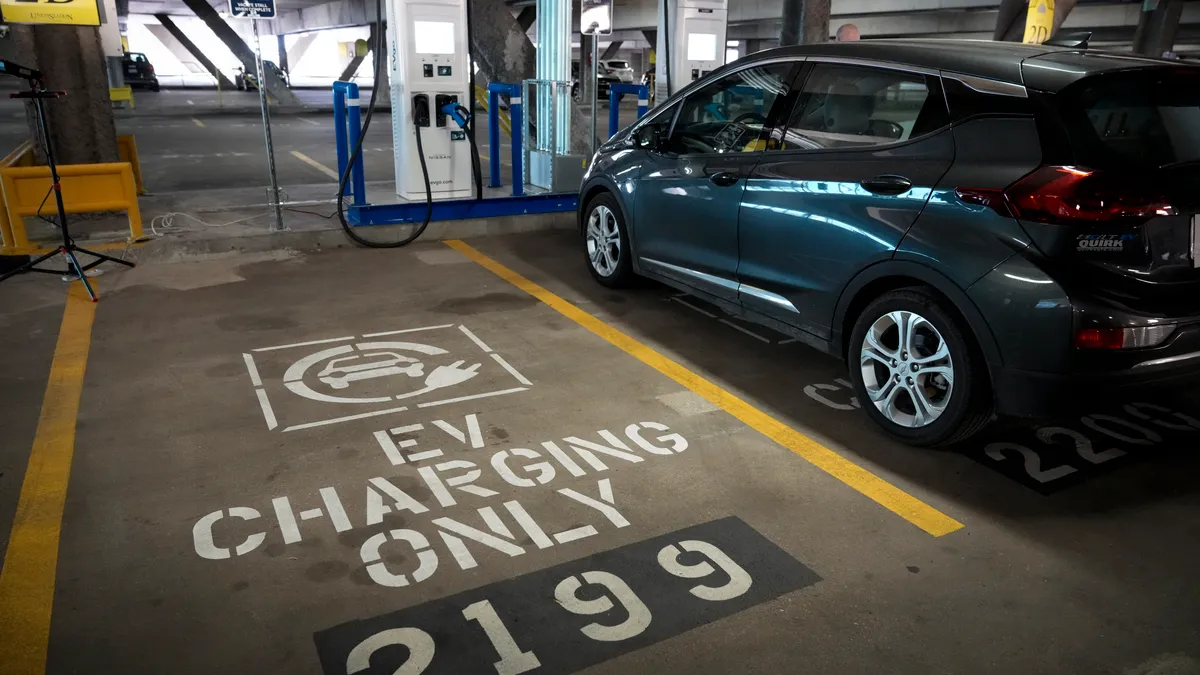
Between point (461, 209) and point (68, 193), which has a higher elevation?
point (68, 193)

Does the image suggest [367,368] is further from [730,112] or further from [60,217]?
[60,217]

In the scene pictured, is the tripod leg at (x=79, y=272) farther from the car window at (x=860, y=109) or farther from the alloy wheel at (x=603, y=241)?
the car window at (x=860, y=109)

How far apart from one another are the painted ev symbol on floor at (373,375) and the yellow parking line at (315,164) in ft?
19.8

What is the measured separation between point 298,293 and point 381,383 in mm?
1981

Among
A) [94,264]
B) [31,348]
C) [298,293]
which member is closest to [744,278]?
[298,293]

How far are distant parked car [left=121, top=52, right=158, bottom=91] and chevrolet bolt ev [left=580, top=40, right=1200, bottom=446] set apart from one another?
32702 millimetres

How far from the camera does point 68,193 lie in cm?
627

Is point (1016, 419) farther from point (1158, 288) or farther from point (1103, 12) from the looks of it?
point (1103, 12)

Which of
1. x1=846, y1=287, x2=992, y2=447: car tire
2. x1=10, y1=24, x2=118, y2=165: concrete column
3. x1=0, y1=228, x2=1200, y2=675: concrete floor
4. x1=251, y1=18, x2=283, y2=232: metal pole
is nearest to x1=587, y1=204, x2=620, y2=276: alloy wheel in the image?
x1=0, y1=228, x2=1200, y2=675: concrete floor

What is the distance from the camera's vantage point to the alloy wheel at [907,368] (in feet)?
11.5

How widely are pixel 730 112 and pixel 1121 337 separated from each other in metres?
2.59

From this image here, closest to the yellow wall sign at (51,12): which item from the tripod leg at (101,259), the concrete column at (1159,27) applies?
the tripod leg at (101,259)

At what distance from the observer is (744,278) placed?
4410 millimetres

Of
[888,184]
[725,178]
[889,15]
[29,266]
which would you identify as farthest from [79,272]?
[889,15]
